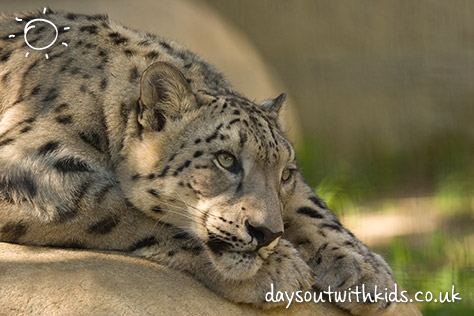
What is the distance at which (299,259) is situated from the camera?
4.28 metres

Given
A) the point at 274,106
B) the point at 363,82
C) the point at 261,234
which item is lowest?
the point at 261,234

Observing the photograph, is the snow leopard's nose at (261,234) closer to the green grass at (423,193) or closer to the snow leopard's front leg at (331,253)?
the snow leopard's front leg at (331,253)

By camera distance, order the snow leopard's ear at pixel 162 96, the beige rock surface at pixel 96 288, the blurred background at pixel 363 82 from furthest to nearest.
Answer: the blurred background at pixel 363 82 → the snow leopard's ear at pixel 162 96 → the beige rock surface at pixel 96 288

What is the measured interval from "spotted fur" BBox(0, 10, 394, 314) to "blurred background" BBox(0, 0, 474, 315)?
3605 millimetres

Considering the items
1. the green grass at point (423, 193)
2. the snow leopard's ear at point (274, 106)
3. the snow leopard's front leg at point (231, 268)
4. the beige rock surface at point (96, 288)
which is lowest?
Result: the beige rock surface at point (96, 288)

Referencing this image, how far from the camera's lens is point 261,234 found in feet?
12.6

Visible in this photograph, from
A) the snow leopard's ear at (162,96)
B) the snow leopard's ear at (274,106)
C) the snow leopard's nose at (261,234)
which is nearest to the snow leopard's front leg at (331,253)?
the snow leopard's ear at (274,106)

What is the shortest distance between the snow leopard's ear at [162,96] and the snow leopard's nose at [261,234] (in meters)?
0.86

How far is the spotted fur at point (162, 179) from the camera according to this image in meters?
4.05

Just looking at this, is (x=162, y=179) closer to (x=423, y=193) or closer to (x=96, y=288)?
(x=96, y=288)

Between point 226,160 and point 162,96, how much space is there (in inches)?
21.6

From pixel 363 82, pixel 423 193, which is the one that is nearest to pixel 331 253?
pixel 423 193

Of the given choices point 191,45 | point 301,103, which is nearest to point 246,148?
point 191,45

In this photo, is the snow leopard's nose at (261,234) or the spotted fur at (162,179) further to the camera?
the spotted fur at (162,179)
